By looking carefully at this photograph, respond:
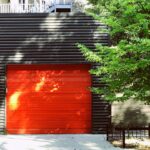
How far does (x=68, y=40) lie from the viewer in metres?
21.2

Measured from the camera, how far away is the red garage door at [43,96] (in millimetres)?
21375

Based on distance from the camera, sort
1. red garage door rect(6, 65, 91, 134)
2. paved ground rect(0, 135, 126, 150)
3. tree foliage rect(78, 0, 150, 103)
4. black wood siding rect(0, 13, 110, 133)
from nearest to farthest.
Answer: tree foliage rect(78, 0, 150, 103) < paved ground rect(0, 135, 126, 150) < black wood siding rect(0, 13, 110, 133) < red garage door rect(6, 65, 91, 134)

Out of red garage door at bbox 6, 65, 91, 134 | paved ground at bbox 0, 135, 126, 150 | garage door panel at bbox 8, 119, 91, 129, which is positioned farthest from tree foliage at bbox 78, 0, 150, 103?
garage door panel at bbox 8, 119, 91, 129

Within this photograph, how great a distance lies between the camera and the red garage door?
70.1 feet

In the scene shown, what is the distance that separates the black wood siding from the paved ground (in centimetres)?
161

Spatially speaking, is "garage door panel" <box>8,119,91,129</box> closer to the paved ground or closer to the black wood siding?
the black wood siding

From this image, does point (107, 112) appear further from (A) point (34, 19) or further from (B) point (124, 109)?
(A) point (34, 19)

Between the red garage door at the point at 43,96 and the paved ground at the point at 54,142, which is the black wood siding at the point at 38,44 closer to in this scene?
the red garage door at the point at 43,96

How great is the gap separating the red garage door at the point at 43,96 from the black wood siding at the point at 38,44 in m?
0.31

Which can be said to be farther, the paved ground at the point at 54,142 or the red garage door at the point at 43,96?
the red garage door at the point at 43,96

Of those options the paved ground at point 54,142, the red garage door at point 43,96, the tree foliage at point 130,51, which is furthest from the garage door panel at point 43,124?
the tree foliage at point 130,51

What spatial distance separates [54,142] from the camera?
60.3 ft

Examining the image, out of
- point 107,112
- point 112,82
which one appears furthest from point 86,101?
point 112,82

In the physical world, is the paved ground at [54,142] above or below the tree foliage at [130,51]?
below
